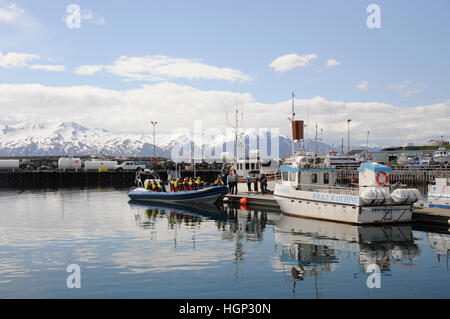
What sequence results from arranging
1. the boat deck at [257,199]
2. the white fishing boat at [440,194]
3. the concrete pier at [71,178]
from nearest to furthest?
the white fishing boat at [440,194] < the boat deck at [257,199] < the concrete pier at [71,178]

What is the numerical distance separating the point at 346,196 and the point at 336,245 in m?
5.93

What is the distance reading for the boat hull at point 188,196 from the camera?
40.4 meters

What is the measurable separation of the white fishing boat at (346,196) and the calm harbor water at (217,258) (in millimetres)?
870

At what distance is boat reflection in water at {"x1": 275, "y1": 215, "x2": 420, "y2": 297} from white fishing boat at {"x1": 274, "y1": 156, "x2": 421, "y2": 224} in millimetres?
633

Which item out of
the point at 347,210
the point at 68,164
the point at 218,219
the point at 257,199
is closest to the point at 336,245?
the point at 347,210

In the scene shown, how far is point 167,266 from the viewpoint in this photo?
57.1 ft

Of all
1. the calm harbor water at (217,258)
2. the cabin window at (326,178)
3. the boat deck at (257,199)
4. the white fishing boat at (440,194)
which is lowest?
the calm harbor water at (217,258)

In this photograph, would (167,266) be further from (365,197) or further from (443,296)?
(365,197)

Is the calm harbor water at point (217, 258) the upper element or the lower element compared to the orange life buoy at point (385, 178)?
lower

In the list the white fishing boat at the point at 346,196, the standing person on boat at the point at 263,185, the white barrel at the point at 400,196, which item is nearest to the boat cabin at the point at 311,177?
the white fishing boat at the point at 346,196

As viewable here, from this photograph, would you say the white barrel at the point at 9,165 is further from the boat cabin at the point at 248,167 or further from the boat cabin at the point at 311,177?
the boat cabin at the point at 311,177

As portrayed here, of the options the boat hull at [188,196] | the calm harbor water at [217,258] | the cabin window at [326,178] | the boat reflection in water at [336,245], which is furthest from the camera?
the boat hull at [188,196]

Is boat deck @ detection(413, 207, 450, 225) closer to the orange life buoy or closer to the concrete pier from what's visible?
the orange life buoy
